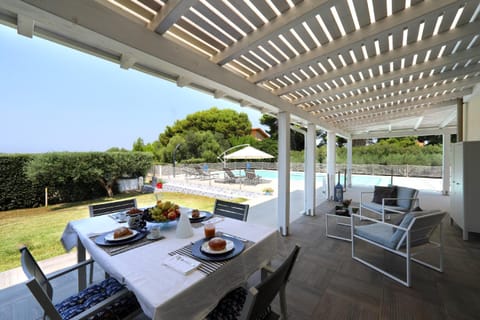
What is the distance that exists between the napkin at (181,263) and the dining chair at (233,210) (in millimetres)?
1038

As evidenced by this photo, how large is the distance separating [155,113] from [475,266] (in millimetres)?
23712

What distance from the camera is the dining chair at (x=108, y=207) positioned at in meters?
2.29

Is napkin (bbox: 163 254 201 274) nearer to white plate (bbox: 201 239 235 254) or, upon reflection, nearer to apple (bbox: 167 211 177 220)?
white plate (bbox: 201 239 235 254)

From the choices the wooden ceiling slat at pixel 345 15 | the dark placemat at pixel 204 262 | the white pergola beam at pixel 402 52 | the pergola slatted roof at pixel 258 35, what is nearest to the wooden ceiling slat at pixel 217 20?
the pergola slatted roof at pixel 258 35

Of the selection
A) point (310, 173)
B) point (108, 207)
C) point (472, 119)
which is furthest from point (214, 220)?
point (472, 119)

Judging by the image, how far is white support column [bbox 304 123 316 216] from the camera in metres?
4.75

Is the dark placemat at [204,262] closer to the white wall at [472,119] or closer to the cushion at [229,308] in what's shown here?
the cushion at [229,308]

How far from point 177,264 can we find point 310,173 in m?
4.12

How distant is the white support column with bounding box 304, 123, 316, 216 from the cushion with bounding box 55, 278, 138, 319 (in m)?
4.16

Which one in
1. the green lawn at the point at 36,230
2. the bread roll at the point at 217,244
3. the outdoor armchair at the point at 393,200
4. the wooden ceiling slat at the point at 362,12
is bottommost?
the green lawn at the point at 36,230

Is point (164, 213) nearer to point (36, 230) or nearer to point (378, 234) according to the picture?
point (378, 234)

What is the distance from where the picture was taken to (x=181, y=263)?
1232 mm

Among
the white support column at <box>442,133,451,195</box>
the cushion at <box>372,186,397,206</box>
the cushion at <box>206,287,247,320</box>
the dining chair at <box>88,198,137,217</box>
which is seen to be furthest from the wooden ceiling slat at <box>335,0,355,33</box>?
the white support column at <box>442,133,451,195</box>

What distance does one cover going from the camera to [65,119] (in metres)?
11.6
